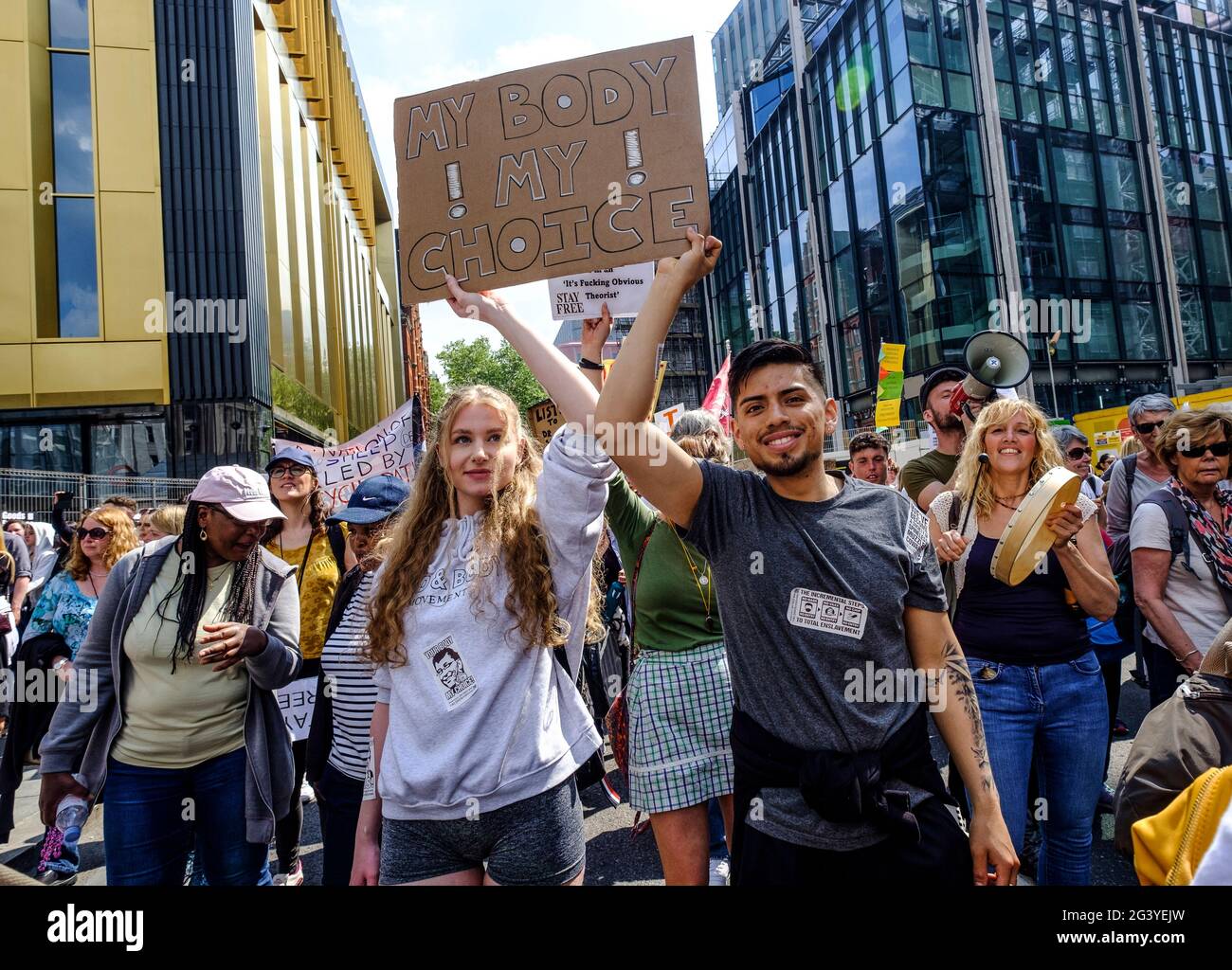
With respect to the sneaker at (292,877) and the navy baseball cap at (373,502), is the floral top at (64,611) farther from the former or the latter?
the navy baseball cap at (373,502)

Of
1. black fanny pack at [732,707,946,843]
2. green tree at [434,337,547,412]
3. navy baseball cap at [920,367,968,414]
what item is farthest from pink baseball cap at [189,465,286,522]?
green tree at [434,337,547,412]

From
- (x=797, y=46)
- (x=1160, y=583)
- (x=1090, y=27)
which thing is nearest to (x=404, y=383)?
(x=797, y=46)

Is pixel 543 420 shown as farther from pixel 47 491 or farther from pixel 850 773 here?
pixel 47 491

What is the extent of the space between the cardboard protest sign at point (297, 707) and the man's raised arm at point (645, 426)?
260 cm

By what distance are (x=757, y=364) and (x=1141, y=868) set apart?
1.28 metres

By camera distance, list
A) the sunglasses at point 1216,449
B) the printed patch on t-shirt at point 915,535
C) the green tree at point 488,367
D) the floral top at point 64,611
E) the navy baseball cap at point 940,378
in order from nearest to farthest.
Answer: the printed patch on t-shirt at point 915,535 → the sunglasses at point 1216,449 → the navy baseball cap at point 940,378 → the floral top at point 64,611 → the green tree at point 488,367

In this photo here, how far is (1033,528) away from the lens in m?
2.63

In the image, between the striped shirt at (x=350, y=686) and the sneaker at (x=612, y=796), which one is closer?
the striped shirt at (x=350, y=686)

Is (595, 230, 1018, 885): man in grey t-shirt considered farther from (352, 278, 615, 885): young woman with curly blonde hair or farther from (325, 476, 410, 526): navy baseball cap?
(325, 476, 410, 526): navy baseball cap

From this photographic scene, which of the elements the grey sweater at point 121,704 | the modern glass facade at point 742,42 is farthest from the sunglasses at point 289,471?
the modern glass facade at point 742,42

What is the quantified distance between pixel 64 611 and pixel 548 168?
436 cm

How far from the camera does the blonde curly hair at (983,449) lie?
315 cm

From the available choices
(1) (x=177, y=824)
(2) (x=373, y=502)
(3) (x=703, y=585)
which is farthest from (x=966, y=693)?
(1) (x=177, y=824)

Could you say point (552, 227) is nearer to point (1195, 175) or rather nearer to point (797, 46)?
point (797, 46)
